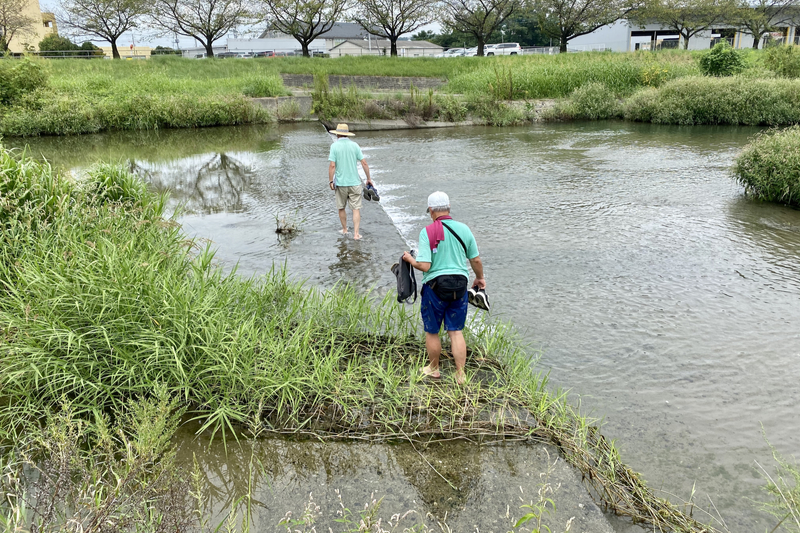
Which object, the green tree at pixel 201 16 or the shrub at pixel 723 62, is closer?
the shrub at pixel 723 62

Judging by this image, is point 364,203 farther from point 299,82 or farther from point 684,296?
point 299,82

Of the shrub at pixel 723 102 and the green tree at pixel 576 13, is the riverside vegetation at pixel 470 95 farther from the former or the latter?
the green tree at pixel 576 13

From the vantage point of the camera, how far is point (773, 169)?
10.3 meters

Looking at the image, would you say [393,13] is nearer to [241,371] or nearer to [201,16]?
[201,16]

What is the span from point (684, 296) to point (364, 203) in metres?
6.12

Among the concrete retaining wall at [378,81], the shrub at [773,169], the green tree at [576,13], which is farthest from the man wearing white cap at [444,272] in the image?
the green tree at [576,13]

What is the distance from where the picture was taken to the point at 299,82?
1251 inches

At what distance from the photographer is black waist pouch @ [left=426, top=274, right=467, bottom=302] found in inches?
169

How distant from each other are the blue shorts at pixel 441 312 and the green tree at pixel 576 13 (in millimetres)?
47746

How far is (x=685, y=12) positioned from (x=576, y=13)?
1082cm

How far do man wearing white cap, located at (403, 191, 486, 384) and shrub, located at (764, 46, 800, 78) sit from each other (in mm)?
27318

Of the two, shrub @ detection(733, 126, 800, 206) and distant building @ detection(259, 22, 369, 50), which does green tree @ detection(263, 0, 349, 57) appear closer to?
shrub @ detection(733, 126, 800, 206)

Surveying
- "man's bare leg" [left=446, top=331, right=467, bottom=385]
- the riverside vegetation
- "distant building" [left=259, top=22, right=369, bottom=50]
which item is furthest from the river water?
"distant building" [left=259, top=22, right=369, bottom=50]

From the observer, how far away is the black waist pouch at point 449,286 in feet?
14.1
